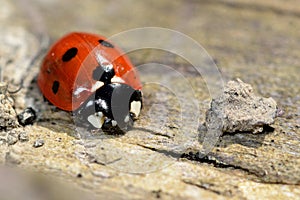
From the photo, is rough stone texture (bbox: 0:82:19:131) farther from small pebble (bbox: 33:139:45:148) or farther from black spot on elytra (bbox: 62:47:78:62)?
black spot on elytra (bbox: 62:47:78:62)

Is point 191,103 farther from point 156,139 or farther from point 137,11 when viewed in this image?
point 137,11

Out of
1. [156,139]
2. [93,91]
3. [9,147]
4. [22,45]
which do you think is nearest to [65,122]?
[93,91]

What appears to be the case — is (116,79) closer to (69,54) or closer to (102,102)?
(102,102)

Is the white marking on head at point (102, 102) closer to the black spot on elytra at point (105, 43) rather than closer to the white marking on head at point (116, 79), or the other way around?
the white marking on head at point (116, 79)

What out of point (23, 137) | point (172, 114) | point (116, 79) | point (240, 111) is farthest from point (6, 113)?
point (240, 111)

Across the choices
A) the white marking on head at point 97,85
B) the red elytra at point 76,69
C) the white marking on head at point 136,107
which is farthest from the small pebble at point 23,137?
the white marking on head at point 136,107

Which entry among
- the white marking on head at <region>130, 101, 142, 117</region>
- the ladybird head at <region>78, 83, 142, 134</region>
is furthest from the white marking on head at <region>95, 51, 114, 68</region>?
the white marking on head at <region>130, 101, 142, 117</region>

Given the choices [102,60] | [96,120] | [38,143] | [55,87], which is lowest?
[38,143]
